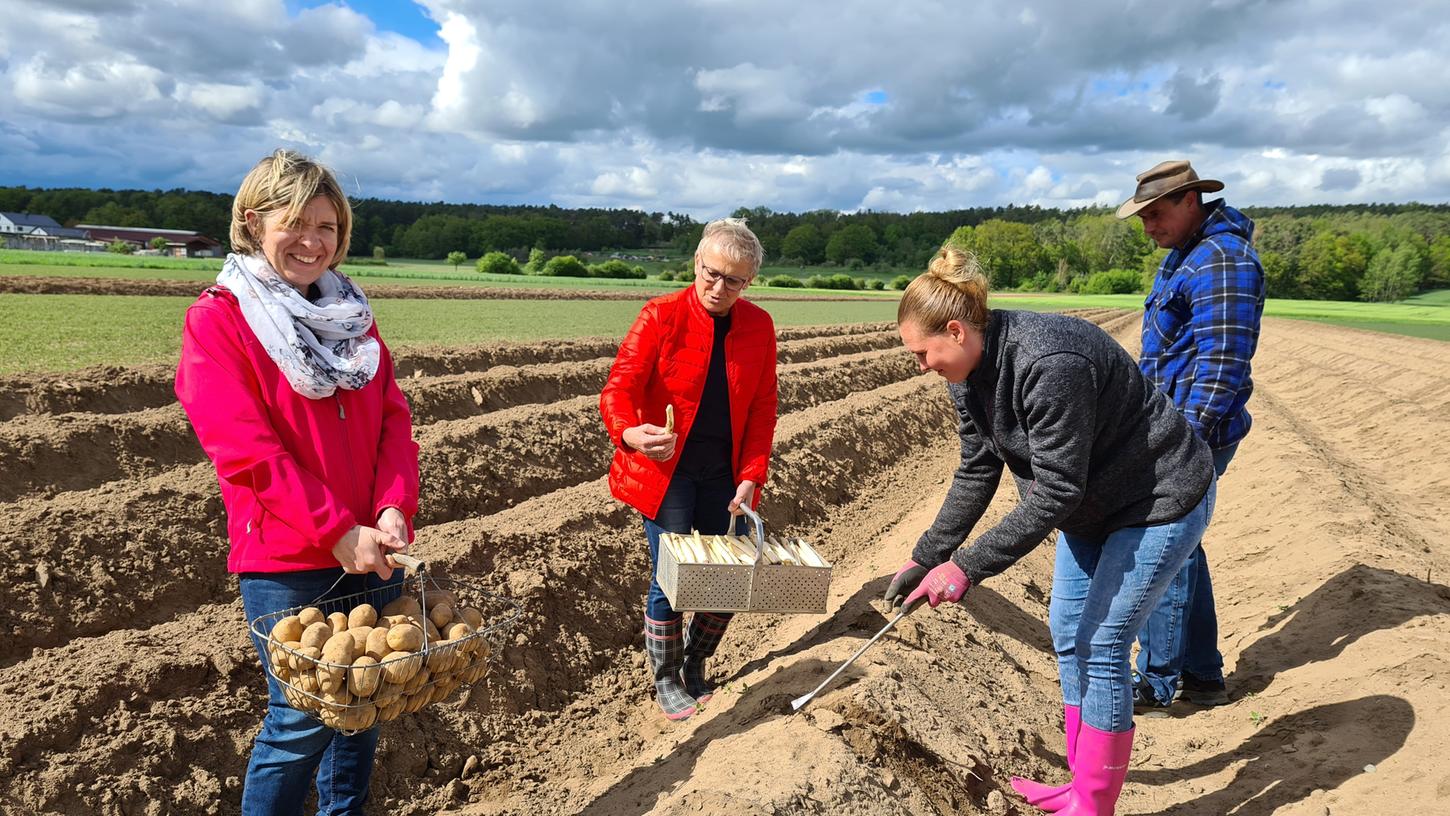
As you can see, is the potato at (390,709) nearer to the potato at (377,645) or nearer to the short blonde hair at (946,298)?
the potato at (377,645)

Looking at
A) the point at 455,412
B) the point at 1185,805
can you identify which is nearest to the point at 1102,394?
the point at 1185,805

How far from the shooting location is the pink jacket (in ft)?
7.70

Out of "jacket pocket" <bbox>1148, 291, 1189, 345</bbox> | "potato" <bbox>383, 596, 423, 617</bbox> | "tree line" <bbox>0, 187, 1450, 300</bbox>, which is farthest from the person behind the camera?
"tree line" <bbox>0, 187, 1450, 300</bbox>

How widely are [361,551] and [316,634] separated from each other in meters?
0.23

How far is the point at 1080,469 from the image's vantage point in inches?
109

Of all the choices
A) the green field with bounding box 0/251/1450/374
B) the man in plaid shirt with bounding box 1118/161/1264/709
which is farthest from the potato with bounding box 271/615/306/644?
the green field with bounding box 0/251/1450/374

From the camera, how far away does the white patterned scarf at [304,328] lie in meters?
2.41

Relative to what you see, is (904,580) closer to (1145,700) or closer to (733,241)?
(733,241)

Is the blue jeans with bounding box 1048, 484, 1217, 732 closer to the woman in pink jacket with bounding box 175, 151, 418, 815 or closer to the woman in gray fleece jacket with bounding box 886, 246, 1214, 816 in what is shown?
the woman in gray fleece jacket with bounding box 886, 246, 1214, 816

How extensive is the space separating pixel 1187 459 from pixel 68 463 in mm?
7635

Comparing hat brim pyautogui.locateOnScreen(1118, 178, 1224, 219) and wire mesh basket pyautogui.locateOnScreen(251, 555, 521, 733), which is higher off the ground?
hat brim pyautogui.locateOnScreen(1118, 178, 1224, 219)

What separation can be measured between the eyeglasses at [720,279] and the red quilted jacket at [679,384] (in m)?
0.15

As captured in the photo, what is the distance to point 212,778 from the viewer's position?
354 centimetres

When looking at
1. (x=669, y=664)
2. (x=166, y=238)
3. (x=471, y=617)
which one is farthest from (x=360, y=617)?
(x=166, y=238)
